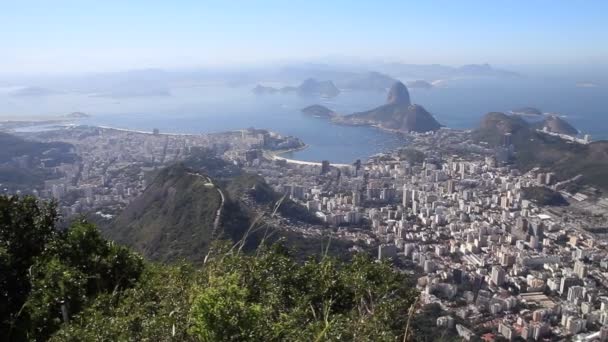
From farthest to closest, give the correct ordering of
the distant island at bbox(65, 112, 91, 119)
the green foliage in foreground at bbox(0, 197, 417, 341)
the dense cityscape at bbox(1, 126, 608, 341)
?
the distant island at bbox(65, 112, 91, 119), the dense cityscape at bbox(1, 126, 608, 341), the green foliage in foreground at bbox(0, 197, 417, 341)

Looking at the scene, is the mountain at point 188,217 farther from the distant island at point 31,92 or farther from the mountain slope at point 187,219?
the distant island at point 31,92

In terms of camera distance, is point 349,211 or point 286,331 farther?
point 349,211

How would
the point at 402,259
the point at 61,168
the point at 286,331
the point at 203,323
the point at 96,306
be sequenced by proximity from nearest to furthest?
the point at 203,323 < the point at 286,331 < the point at 96,306 < the point at 402,259 < the point at 61,168

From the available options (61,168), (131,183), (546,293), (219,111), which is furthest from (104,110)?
(546,293)

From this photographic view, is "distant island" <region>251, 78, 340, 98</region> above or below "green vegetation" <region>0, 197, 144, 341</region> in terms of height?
below

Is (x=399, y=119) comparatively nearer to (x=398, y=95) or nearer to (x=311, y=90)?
(x=398, y=95)

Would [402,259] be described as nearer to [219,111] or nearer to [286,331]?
[286,331]

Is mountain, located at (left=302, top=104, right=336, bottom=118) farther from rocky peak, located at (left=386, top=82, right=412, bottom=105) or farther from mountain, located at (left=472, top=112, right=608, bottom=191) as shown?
mountain, located at (left=472, top=112, right=608, bottom=191)

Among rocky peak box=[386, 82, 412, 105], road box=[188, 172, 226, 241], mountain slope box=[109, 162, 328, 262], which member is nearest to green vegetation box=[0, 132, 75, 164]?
mountain slope box=[109, 162, 328, 262]
